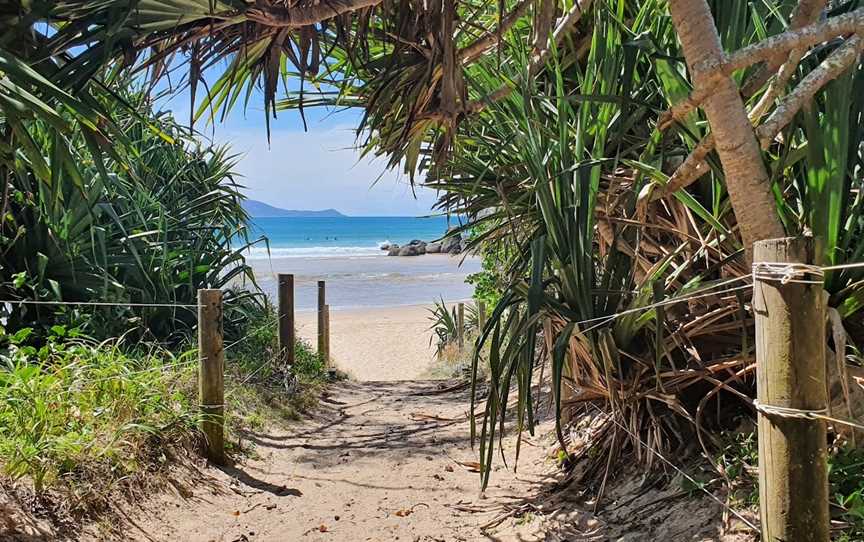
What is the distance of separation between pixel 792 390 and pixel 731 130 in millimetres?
692

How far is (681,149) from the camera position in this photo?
221 centimetres

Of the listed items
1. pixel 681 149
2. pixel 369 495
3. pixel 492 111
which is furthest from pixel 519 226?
pixel 369 495

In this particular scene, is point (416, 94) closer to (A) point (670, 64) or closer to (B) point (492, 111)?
(B) point (492, 111)

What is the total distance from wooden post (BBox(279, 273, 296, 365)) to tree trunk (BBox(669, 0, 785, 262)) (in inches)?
159

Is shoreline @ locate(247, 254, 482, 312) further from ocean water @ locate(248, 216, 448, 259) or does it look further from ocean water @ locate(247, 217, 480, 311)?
ocean water @ locate(248, 216, 448, 259)

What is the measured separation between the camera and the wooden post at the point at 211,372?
2.93 metres

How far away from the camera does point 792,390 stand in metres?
1.08

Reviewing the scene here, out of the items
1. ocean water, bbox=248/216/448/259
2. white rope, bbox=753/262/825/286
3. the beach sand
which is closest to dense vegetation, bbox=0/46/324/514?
white rope, bbox=753/262/825/286

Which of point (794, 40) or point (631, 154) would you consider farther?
point (631, 154)

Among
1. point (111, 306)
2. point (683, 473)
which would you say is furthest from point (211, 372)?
point (683, 473)

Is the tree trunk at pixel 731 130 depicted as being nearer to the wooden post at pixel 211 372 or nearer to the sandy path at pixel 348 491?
the sandy path at pixel 348 491

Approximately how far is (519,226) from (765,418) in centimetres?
183

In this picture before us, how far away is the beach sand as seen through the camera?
8.53 metres

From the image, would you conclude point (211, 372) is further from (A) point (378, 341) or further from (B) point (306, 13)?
(A) point (378, 341)
